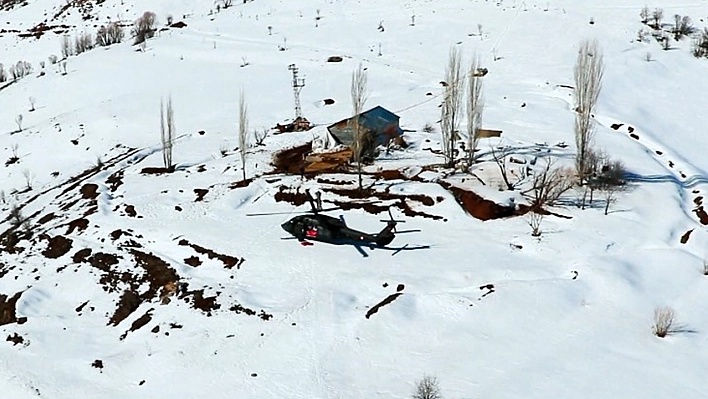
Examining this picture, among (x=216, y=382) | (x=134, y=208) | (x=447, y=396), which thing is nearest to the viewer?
(x=447, y=396)

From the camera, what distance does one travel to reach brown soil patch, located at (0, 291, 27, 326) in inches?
1160

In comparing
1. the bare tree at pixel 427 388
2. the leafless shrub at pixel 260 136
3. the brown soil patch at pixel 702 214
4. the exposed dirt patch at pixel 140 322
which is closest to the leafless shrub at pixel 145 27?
the leafless shrub at pixel 260 136

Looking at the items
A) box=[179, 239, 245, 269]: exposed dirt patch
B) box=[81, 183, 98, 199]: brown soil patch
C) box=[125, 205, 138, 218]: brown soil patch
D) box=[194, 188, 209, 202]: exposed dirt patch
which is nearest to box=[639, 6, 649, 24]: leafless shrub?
box=[194, 188, 209, 202]: exposed dirt patch

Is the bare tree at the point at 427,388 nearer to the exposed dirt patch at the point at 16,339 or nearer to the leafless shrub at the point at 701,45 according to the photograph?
the exposed dirt patch at the point at 16,339

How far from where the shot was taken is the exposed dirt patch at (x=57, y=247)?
3419 centimetres

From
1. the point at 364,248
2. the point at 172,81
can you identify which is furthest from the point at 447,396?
the point at 172,81

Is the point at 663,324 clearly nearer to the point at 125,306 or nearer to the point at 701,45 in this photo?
the point at 125,306

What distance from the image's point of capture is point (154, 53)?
7500 centimetres

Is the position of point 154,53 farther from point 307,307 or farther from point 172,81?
point 307,307

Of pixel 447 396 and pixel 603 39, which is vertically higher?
pixel 603 39

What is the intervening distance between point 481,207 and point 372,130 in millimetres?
10705

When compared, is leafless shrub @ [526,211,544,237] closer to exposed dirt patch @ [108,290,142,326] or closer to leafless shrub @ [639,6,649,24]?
→ exposed dirt patch @ [108,290,142,326]

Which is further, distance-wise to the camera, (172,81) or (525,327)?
(172,81)

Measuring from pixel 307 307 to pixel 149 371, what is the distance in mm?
6745
